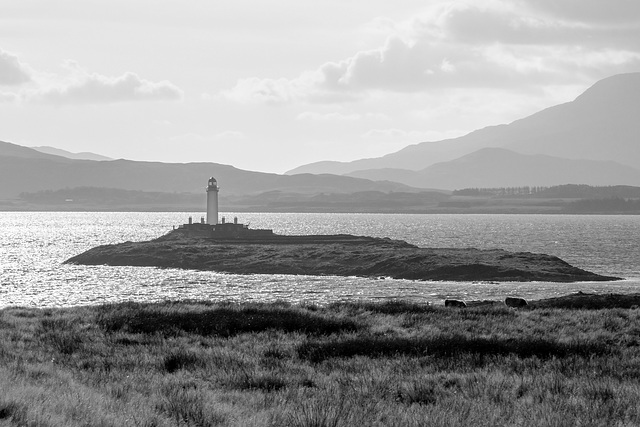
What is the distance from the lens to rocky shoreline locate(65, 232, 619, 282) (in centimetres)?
7925

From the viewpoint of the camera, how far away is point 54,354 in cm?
1956

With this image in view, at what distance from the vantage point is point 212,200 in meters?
118

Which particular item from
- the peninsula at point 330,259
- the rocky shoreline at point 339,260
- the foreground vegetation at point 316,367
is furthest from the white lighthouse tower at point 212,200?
the foreground vegetation at point 316,367

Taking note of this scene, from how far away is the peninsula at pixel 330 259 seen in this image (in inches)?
3127

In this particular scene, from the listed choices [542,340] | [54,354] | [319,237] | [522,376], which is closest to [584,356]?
[542,340]

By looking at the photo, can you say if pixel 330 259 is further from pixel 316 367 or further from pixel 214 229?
pixel 316 367

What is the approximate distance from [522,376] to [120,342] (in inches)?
453

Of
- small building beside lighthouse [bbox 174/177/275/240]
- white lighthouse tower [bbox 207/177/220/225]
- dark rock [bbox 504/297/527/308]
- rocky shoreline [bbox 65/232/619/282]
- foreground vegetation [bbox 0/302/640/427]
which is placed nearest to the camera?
foreground vegetation [bbox 0/302/640/427]

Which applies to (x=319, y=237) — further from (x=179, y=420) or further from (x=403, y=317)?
(x=179, y=420)

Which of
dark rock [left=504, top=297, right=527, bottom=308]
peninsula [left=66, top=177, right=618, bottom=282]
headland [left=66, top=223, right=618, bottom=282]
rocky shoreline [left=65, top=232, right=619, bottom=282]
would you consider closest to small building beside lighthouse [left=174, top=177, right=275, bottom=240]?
peninsula [left=66, top=177, right=618, bottom=282]

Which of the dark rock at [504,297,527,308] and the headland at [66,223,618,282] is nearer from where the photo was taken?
the dark rock at [504,297,527,308]

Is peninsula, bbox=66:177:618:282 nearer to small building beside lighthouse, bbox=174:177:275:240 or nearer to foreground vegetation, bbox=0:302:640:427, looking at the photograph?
small building beside lighthouse, bbox=174:177:275:240

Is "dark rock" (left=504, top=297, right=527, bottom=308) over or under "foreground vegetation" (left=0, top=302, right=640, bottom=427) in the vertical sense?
under

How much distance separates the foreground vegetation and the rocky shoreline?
4822 centimetres
